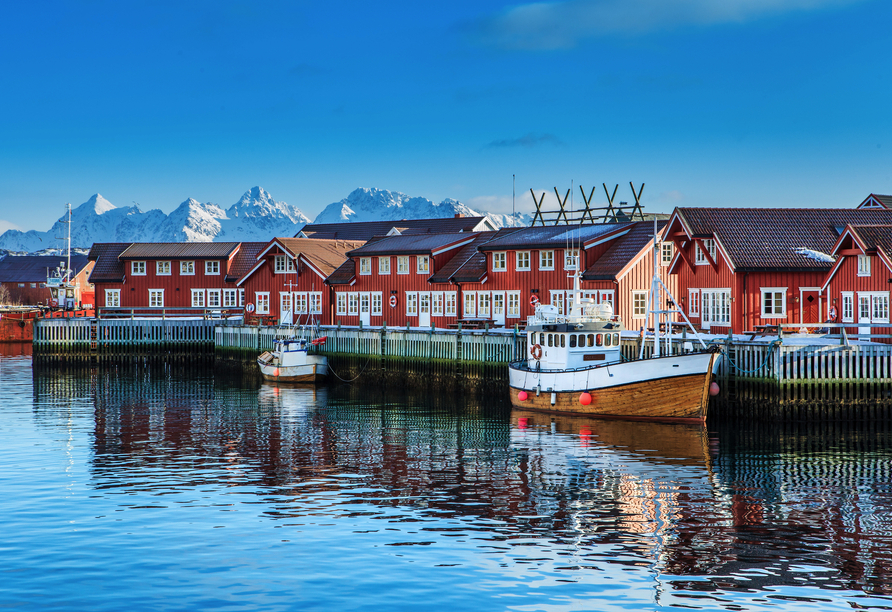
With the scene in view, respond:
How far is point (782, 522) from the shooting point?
64.1ft

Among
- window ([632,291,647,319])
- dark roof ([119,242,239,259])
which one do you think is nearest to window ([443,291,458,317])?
window ([632,291,647,319])

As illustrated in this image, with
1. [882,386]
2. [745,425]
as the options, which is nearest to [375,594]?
[745,425]

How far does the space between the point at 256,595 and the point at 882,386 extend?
25.8 m

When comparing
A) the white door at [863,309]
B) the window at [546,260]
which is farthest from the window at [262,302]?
the white door at [863,309]

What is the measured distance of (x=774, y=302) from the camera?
43188 millimetres

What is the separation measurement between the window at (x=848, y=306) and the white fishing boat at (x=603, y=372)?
8.24 m

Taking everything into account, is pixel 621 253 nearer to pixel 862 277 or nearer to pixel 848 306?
pixel 848 306

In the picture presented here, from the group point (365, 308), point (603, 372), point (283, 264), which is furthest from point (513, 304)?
point (283, 264)

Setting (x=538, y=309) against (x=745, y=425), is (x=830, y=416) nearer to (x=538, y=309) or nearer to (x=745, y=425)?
(x=745, y=425)

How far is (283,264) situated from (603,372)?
126 feet

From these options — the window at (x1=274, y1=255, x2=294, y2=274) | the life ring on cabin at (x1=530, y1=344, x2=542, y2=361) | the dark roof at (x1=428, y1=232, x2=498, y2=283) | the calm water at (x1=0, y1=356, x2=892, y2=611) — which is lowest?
the calm water at (x1=0, y1=356, x2=892, y2=611)

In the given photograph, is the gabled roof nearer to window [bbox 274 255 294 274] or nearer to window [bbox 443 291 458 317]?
window [bbox 443 291 458 317]

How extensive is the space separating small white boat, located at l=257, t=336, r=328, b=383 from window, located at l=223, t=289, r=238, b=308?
23.2 metres

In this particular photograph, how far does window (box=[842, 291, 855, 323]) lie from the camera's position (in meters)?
39.2
